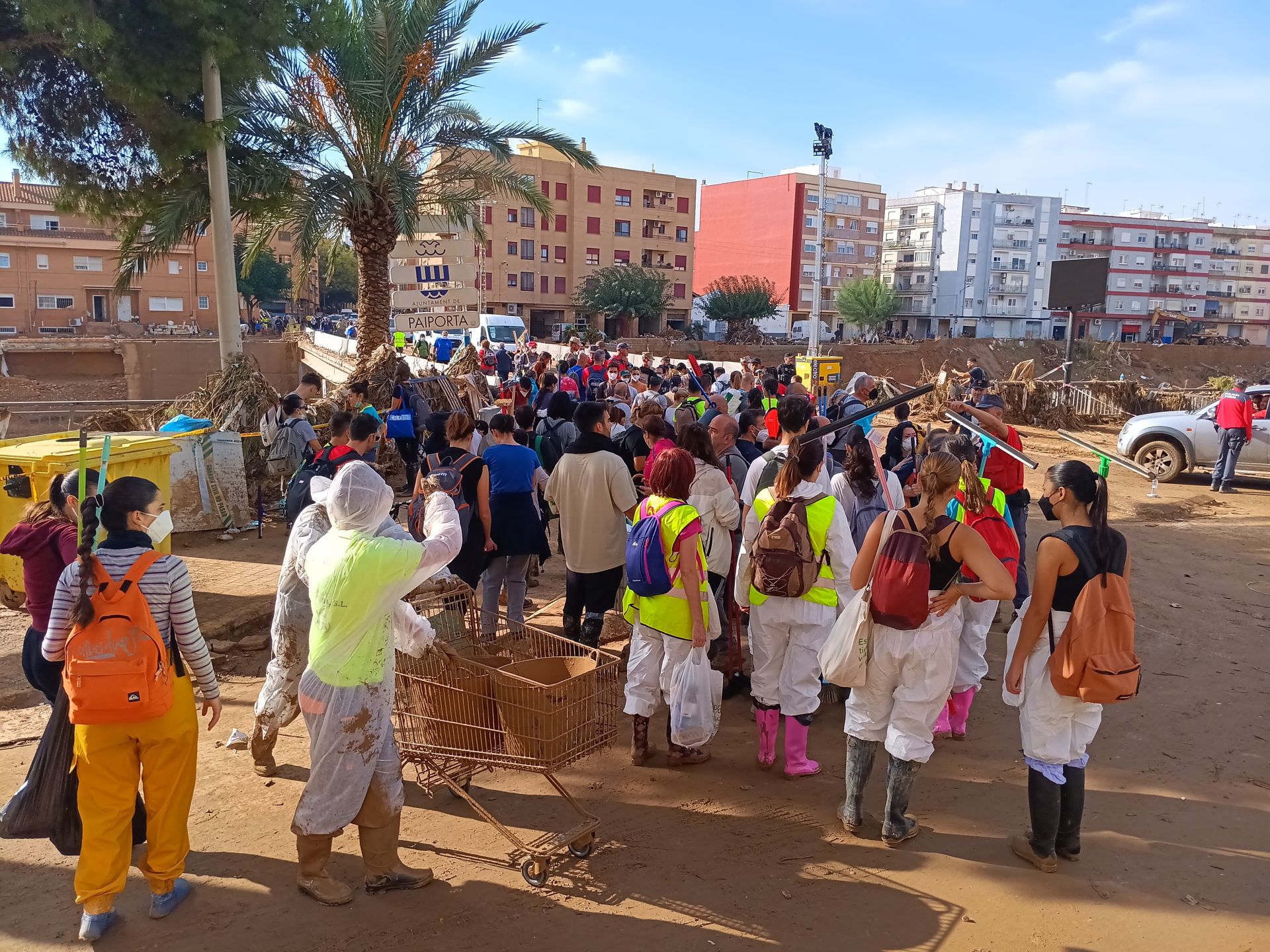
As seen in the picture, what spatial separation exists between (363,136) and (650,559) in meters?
12.6

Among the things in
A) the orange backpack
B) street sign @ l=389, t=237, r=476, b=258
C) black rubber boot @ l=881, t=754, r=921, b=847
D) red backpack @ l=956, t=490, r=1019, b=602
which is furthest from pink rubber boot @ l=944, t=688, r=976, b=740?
street sign @ l=389, t=237, r=476, b=258

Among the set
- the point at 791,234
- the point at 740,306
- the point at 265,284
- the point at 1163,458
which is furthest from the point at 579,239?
the point at 1163,458

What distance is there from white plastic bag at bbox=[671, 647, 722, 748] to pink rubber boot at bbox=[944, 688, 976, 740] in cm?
173

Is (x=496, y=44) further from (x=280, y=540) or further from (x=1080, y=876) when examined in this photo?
(x=1080, y=876)

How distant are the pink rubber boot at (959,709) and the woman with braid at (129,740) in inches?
165

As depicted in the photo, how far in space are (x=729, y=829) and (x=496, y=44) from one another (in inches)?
563

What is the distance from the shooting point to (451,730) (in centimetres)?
389

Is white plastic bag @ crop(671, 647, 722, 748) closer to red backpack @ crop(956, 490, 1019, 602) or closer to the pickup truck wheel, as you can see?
red backpack @ crop(956, 490, 1019, 602)

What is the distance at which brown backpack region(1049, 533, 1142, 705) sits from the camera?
3572mm

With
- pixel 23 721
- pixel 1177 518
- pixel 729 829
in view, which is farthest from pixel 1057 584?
pixel 1177 518

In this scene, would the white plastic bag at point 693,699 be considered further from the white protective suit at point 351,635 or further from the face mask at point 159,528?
the face mask at point 159,528

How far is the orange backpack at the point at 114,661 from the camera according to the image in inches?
123

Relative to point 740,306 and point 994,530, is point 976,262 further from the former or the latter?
point 994,530

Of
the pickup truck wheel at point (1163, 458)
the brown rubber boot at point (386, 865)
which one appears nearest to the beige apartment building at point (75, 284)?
the pickup truck wheel at point (1163, 458)
